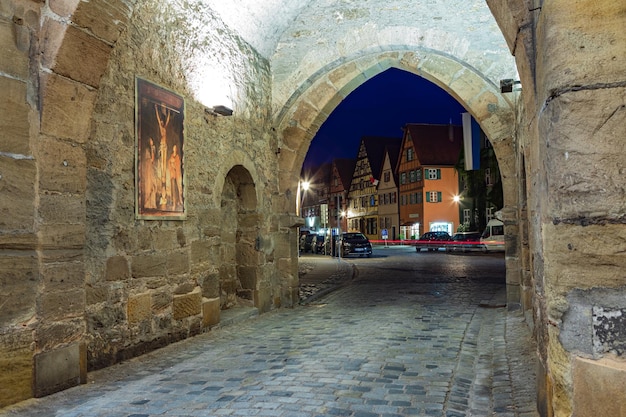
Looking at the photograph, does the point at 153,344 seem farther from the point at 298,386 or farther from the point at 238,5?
Answer: the point at 238,5

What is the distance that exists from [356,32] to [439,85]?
4.90 ft

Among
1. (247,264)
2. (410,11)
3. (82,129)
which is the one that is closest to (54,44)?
(82,129)

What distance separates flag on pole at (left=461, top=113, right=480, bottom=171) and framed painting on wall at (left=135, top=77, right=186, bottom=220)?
6007 millimetres

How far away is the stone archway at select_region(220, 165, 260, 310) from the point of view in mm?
7289

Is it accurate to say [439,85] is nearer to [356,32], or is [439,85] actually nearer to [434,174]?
[356,32]

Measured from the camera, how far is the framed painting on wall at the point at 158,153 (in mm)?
4785

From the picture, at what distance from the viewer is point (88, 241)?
4.18 m

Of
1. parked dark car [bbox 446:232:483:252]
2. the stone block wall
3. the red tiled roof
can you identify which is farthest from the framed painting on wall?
the red tiled roof

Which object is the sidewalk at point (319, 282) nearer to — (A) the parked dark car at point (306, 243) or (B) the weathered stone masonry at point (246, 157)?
(B) the weathered stone masonry at point (246, 157)

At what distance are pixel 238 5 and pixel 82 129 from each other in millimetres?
3416

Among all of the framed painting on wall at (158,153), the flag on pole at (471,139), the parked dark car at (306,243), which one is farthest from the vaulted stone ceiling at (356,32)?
the parked dark car at (306,243)

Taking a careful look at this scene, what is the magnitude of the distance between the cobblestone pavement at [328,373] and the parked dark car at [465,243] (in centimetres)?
1896

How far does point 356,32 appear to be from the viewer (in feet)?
25.0

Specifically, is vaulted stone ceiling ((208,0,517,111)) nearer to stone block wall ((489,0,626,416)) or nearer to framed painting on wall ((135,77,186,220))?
framed painting on wall ((135,77,186,220))
